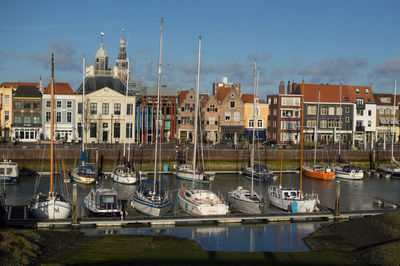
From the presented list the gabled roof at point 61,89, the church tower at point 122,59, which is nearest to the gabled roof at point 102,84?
the gabled roof at point 61,89

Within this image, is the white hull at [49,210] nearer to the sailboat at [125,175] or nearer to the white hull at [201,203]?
the white hull at [201,203]

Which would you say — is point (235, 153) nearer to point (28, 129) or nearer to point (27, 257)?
point (28, 129)

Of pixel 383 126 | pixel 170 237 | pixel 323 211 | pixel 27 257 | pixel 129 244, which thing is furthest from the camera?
pixel 383 126

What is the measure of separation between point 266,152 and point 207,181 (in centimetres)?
1640

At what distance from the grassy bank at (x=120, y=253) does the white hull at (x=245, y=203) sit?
30.7 ft

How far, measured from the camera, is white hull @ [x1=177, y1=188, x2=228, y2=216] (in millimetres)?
36438

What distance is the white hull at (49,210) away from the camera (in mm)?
34250

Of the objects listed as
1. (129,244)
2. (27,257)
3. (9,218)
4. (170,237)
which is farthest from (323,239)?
(9,218)

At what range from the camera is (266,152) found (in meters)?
67.0

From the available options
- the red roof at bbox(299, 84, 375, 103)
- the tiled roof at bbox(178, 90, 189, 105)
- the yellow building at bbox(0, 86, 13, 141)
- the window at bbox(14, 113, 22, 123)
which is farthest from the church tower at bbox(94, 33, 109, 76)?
the red roof at bbox(299, 84, 375, 103)

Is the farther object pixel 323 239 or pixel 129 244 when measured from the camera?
pixel 323 239

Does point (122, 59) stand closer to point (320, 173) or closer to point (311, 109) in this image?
point (311, 109)

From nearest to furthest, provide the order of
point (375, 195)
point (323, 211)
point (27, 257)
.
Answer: point (27, 257)
point (323, 211)
point (375, 195)

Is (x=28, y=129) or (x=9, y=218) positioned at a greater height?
(x=28, y=129)
